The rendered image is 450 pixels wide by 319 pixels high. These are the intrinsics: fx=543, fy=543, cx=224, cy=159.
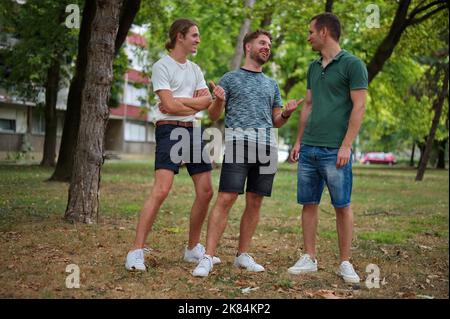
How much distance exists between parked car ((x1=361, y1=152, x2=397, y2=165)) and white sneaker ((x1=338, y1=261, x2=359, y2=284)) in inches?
2476

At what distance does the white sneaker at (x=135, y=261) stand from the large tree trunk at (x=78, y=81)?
6773mm

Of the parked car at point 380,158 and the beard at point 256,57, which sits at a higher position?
the beard at point 256,57

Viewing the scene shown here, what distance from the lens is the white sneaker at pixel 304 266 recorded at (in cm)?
507

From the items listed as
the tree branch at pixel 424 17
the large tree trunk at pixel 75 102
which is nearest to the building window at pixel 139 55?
the large tree trunk at pixel 75 102

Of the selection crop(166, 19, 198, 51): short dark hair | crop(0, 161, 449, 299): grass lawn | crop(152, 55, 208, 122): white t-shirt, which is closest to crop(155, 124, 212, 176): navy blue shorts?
crop(152, 55, 208, 122): white t-shirt

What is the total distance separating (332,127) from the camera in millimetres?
4930

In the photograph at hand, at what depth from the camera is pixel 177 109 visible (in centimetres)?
478

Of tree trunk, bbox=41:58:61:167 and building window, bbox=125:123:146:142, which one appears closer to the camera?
tree trunk, bbox=41:58:61:167

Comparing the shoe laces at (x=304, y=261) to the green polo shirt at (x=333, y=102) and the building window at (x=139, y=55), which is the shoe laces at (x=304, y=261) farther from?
the building window at (x=139, y=55)

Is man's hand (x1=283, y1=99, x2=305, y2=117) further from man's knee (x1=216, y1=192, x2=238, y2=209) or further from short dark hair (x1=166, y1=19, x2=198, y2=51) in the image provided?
short dark hair (x1=166, y1=19, x2=198, y2=51)

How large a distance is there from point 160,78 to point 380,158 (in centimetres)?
6495

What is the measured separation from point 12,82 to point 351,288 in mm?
20450

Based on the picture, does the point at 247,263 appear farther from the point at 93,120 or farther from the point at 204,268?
the point at 93,120

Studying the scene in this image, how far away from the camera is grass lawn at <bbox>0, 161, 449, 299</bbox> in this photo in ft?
14.2
